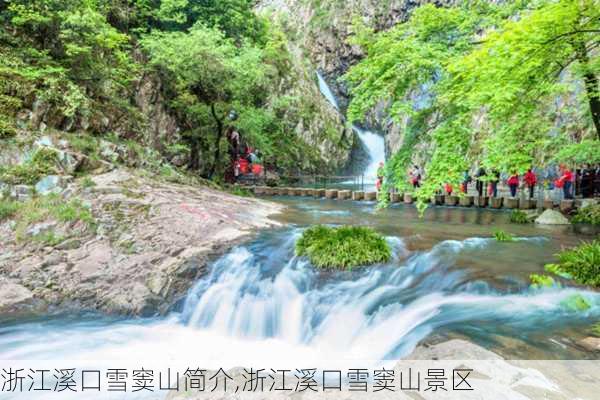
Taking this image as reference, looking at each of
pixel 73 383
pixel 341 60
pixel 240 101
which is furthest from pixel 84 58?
pixel 341 60

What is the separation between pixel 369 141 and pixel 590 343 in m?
31.2

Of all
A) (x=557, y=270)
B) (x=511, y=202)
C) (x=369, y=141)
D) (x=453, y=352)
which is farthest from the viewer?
(x=369, y=141)

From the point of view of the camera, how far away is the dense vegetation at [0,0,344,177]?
1273 centimetres

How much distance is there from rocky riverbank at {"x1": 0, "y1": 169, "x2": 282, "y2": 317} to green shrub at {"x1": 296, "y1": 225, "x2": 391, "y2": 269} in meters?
1.93

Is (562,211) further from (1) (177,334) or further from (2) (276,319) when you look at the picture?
(1) (177,334)

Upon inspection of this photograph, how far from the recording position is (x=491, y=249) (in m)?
9.40

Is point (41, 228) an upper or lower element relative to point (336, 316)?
upper

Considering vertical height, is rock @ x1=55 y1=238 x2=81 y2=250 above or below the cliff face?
below

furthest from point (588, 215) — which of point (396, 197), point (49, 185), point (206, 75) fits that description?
point (49, 185)

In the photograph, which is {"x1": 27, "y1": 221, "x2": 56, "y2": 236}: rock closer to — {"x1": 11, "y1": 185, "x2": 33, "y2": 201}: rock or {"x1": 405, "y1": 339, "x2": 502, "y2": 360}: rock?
{"x1": 11, "y1": 185, "x2": 33, "y2": 201}: rock

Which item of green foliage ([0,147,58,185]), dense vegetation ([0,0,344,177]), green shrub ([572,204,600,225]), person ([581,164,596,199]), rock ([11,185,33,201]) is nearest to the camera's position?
rock ([11,185,33,201])

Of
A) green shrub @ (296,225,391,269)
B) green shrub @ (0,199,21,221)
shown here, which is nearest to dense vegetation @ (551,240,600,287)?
green shrub @ (296,225,391,269)

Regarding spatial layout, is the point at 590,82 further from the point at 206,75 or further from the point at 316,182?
the point at 316,182

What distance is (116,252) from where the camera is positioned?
29.6 feet
